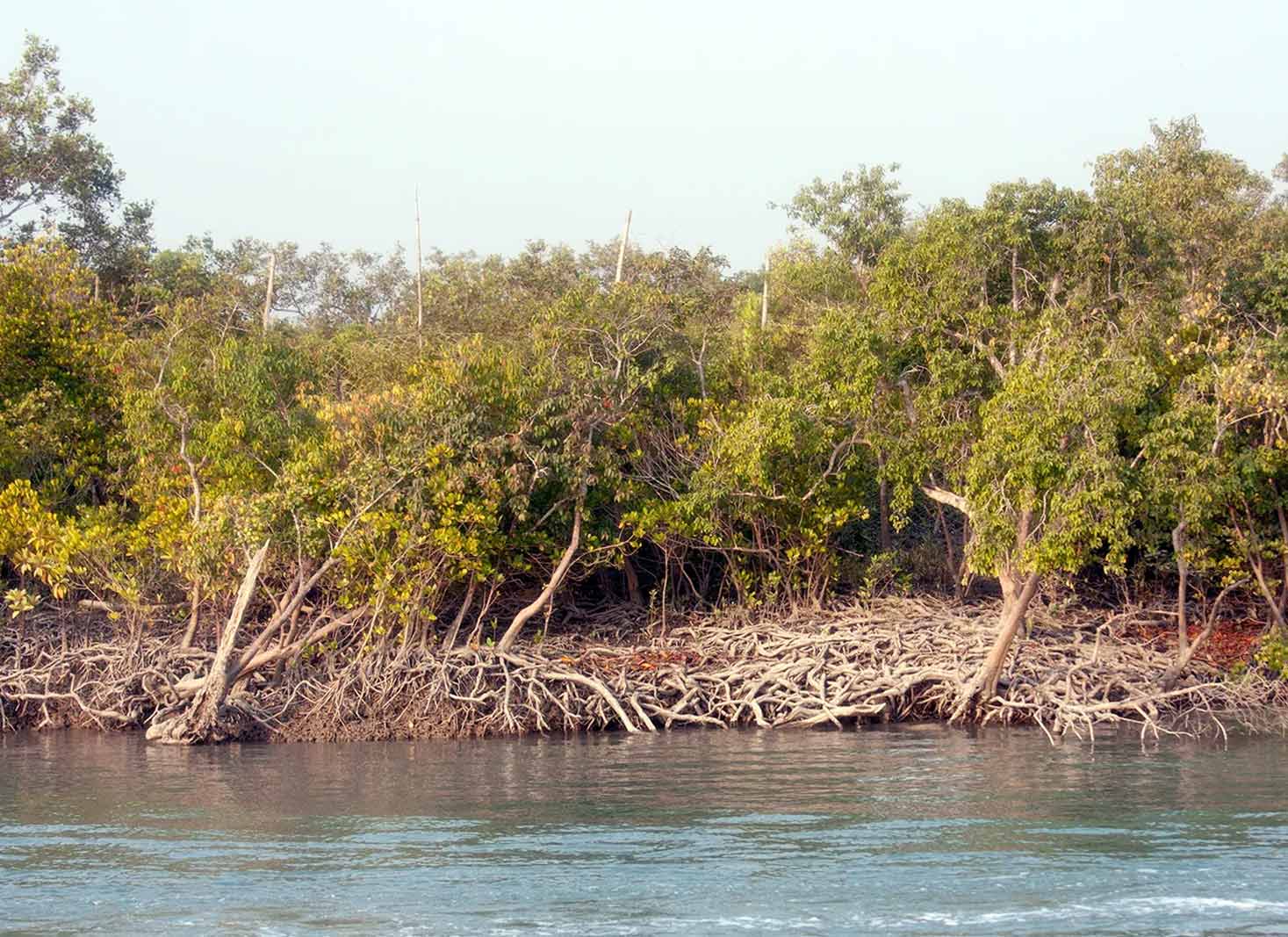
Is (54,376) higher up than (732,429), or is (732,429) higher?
(54,376)

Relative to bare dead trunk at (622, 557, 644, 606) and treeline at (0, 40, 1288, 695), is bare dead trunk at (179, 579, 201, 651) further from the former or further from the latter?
bare dead trunk at (622, 557, 644, 606)

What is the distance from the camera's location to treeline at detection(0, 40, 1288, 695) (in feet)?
57.3

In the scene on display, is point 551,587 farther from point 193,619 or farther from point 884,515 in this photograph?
point 884,515

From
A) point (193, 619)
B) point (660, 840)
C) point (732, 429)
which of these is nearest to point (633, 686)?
point (732, 429)

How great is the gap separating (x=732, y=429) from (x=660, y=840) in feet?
27.7

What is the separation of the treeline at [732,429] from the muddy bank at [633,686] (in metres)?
0.67

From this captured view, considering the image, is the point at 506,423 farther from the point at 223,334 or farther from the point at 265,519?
the point at 223,334

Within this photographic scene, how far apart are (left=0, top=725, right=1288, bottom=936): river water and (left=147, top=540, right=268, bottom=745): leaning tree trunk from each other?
947 millimetres

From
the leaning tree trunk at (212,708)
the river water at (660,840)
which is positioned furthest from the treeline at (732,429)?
the river water at (660,840)

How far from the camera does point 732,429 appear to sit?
19.3m

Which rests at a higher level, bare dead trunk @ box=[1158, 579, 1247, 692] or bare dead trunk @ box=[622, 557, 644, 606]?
bare dead trunk @ box=[622, 557, 644, 606]

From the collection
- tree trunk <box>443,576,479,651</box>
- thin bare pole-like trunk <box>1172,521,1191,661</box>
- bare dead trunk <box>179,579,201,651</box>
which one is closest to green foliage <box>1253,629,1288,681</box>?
thin bare pole-like trunk <box>1172,521,1191,661</box>

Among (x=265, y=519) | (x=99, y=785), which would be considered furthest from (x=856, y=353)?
(x=99, y=785)

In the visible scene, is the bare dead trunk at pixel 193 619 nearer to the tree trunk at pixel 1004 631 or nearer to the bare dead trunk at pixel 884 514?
the bare dead trunk at pixel 884 514
